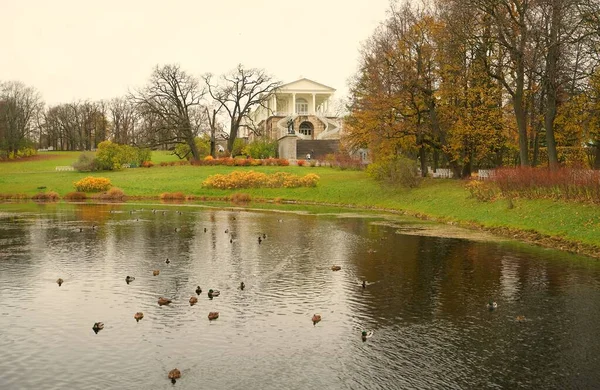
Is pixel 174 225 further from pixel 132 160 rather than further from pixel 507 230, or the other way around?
pixel 132 160

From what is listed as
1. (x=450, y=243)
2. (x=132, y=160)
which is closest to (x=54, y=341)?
(x=450, y=243)

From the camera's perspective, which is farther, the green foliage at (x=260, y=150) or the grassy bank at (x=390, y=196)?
the green foliage at (x=260, y=150)

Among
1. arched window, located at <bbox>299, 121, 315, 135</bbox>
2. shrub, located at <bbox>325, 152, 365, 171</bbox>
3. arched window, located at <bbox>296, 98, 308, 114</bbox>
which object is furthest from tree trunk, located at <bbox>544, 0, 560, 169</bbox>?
arched window, located at <bbox>296, 98, 308, 114</bbox>

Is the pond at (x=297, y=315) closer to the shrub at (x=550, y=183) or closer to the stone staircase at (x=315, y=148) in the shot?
the shrub at (x=550, y=183)

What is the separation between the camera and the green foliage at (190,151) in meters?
92.4

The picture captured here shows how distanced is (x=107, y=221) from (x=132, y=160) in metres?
43.4

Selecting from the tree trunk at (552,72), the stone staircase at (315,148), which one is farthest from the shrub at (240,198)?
the stone staircase at (315,148)

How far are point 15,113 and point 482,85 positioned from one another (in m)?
88.5

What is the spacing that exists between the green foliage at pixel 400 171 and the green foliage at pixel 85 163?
40394mm

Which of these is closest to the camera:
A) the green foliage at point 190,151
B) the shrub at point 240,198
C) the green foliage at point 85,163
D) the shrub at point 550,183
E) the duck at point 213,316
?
the duck at point 213,316

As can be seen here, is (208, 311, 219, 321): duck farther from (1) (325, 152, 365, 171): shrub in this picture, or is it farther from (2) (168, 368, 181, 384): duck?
(1) (325, 152, 365, 171): shrub

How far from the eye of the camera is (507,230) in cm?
3064

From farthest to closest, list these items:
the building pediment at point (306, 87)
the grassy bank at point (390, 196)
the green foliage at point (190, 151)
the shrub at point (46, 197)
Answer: the building pediment at point (306, 87) → the green foliage at point (190, 151) → the shrub at point (46, 197) → the grassy bank at point (390, 196)

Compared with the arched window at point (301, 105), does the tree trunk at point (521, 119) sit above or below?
below
